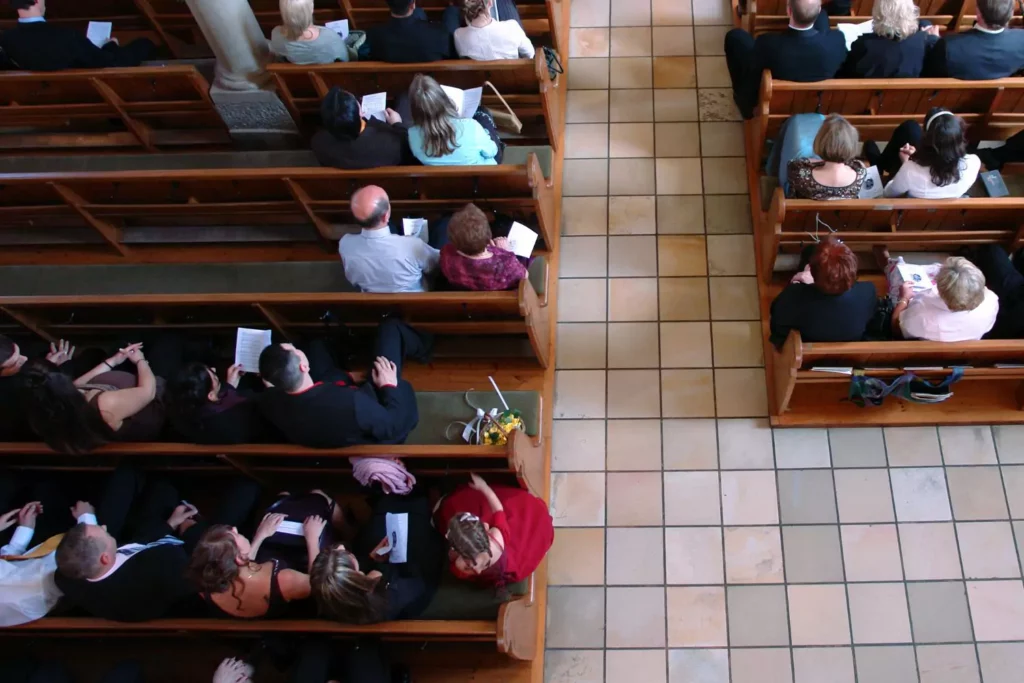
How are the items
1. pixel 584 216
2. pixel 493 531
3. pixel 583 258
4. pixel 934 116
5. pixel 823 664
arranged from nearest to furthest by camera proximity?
pixel 493 531, pixel 823 664, pixel 934 116, pixel 583 258, pixel 584 216

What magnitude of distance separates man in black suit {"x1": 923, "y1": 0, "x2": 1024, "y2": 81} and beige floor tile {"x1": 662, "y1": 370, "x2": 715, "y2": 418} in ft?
5.78

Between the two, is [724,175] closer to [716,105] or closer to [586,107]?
[716,105]

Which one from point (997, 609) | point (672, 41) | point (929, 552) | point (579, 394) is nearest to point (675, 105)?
point (672, 41)

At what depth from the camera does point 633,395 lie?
3607mm

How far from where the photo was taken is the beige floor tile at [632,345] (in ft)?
12.1

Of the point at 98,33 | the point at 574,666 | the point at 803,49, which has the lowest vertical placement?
the point at 574,666

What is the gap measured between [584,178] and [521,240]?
875mm

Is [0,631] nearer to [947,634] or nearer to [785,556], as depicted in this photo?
[785,556]

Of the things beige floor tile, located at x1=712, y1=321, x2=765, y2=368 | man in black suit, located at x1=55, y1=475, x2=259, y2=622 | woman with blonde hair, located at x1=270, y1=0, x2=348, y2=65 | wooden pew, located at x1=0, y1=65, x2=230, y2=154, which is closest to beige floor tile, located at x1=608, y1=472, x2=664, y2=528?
beige floor tile, located at x1=712, y1=321, x2=765, y2=368

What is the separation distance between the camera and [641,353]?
371 centimetres

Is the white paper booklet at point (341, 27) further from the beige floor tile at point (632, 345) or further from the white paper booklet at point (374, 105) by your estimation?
the beige floor tile at point (632, 345)

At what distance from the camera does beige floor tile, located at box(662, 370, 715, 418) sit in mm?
3537

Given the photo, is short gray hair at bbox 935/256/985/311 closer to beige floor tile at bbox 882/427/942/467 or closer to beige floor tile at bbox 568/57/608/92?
beige floor tile at bbox 882/427/942/467

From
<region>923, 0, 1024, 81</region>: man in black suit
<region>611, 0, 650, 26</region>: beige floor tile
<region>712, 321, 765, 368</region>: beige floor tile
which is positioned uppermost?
<region>923, 0, 1024, 81</region>: man in black suit
